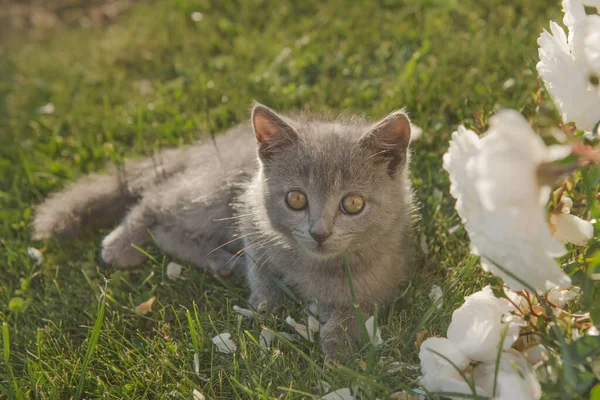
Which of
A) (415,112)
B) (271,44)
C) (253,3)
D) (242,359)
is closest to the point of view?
(242,359)

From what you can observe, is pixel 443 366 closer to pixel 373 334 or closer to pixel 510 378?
pixel 510 378

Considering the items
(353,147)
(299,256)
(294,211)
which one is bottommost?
(299,256)

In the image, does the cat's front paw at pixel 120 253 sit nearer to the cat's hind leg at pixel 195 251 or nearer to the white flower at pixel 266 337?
the cat's hind leg at pixel 195 251

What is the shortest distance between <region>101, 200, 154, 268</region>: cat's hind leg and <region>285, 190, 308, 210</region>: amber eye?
0.81m

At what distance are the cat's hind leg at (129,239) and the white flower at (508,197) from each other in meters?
1.63

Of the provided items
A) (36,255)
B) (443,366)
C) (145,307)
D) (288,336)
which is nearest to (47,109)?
(36,255)

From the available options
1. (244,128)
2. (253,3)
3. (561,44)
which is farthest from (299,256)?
(253,3)

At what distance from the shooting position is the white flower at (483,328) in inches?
59.4

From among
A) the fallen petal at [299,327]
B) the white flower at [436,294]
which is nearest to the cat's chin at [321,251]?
the fallen petal at [299,327]

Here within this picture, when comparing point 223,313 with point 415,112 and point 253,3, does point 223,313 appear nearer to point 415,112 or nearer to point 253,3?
point 415,112

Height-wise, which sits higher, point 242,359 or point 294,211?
point 294,211

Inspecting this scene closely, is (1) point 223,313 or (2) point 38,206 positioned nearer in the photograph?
(1) point 223,313

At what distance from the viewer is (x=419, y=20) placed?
376 centimetres

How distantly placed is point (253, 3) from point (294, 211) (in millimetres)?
2519
